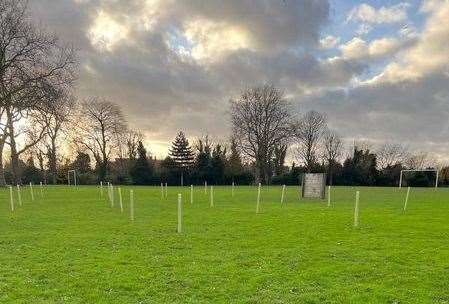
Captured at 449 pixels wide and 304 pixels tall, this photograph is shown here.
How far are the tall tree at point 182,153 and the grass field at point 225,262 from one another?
58.4 metres

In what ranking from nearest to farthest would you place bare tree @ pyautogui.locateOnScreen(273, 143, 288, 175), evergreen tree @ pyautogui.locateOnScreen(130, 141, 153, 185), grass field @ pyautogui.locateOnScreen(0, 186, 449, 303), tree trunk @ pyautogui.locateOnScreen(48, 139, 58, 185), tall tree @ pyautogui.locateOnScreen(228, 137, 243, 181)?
grass field @ pyautogui.locateOnScreen(0, 186, 449, 303)
tree trunk @ pyautogui.locateOnScreen(48, 139, 58, 185)
evergreen tree @ pyautogui.locateOnScreen(130, 141, 153, 185)
tall tree @ pyautogui.locateOnScreen(228, 137, 243, 181)
bare tree @ pyautogui.locateOnScreen(273, 143, 288, 175)

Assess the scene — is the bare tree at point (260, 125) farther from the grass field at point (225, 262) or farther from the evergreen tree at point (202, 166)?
the grass field at point (225, 262)

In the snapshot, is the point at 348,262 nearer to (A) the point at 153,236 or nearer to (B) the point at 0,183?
(A) the point at 153,236

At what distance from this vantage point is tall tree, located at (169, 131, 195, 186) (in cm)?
7638

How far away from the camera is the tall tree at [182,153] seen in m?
76.4

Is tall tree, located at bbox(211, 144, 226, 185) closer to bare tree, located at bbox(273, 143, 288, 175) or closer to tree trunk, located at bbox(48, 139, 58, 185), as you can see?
bare tree, located at bbox(273, 143, 288, 175)

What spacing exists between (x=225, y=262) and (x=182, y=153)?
67.1 m

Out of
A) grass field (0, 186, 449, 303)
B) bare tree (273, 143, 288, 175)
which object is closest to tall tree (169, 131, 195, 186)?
bare tree (273, 143, 288, 175)

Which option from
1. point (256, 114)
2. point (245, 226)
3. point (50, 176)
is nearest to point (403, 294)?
point (245, 226)

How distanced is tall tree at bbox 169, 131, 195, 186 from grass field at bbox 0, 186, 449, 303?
192 ft

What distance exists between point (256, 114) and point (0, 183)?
1556 inches

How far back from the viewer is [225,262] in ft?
33.3

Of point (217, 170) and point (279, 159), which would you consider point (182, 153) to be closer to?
point (217, 170)

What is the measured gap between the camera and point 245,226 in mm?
16797
